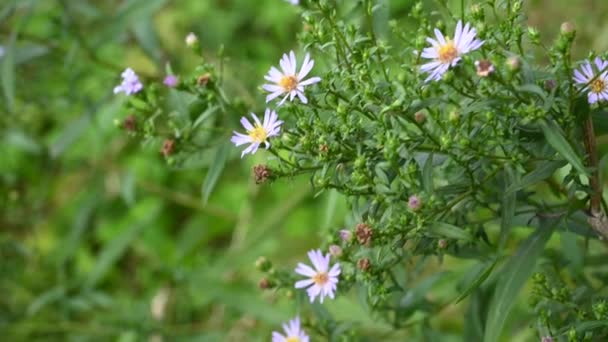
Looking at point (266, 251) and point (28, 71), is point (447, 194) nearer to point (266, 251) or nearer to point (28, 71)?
point (266, 251)

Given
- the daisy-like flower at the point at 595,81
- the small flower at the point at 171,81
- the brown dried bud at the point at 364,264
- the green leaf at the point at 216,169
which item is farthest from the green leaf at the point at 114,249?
the daisy-like flower at the point at 595,81

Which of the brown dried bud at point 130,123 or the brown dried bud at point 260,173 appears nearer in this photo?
the brown dried bud at point 260,173

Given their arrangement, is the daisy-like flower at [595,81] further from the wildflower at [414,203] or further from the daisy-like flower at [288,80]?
the daisy-like flower at [288,80]

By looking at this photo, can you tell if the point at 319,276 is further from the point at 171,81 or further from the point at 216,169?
the point at 171,81

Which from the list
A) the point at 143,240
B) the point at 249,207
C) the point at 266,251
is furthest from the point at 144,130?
the point at 143,240

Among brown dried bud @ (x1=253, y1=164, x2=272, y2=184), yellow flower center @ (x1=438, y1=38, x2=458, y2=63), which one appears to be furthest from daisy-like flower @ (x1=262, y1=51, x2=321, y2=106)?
yellow flower center @ (x1=438, y1=38, x2=458, y2=63)

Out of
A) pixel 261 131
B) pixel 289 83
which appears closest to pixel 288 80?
pixel 289 83
